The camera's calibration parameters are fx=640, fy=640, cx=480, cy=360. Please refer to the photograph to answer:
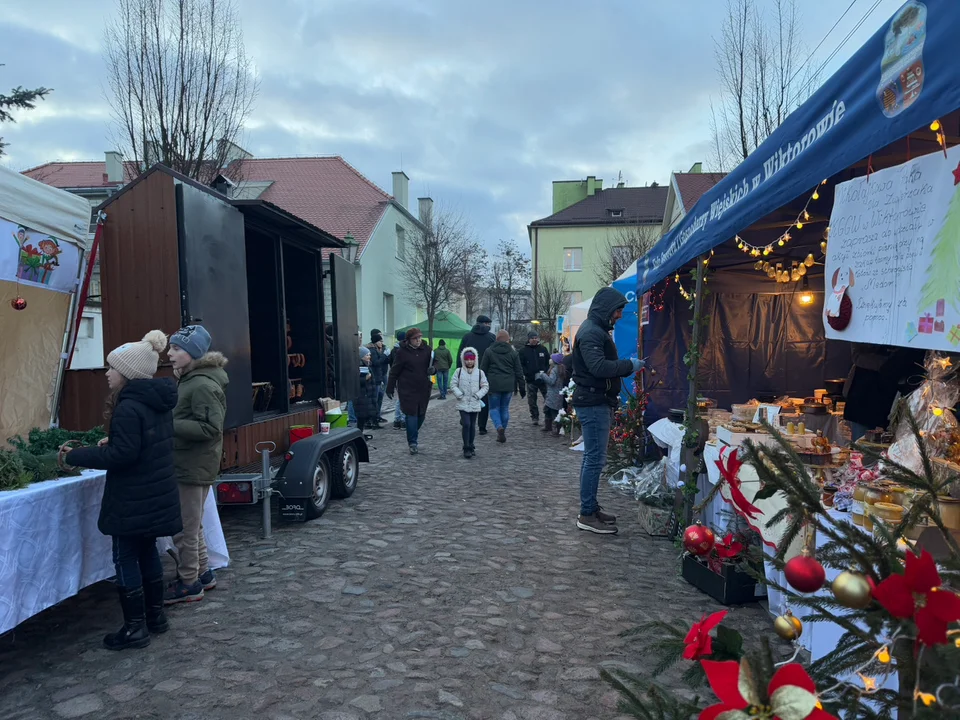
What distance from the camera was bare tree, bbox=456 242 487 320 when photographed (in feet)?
92.9

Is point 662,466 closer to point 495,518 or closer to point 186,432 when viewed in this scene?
point 495,518

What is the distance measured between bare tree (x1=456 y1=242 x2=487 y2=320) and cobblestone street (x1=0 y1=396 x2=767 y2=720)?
21.3 m

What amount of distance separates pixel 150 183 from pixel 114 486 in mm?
2407

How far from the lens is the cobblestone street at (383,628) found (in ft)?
10.1

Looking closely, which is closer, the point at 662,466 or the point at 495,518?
the point at 495,518

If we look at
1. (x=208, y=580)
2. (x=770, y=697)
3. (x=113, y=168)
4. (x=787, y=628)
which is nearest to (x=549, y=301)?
(x=113, y=168)

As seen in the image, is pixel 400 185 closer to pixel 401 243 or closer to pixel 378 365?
pixel 401 243

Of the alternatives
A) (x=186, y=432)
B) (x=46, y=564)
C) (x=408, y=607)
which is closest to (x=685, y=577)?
(x=408, y=607)

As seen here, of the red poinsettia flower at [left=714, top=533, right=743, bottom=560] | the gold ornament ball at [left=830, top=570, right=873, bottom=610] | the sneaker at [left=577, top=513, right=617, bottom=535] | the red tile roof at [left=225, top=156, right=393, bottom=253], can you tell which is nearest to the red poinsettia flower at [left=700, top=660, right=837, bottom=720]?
the gold ornament ball at [left=830, top=570, right=873, bottom=610]

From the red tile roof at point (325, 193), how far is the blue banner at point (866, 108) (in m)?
19.1

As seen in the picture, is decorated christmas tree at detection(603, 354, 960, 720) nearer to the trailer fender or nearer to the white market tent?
the trailer fender

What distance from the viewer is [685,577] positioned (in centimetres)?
460

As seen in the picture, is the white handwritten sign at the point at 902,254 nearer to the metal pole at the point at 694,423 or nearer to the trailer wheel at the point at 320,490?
the metal pole at the point at 694,423

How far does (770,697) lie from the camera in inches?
40.6
